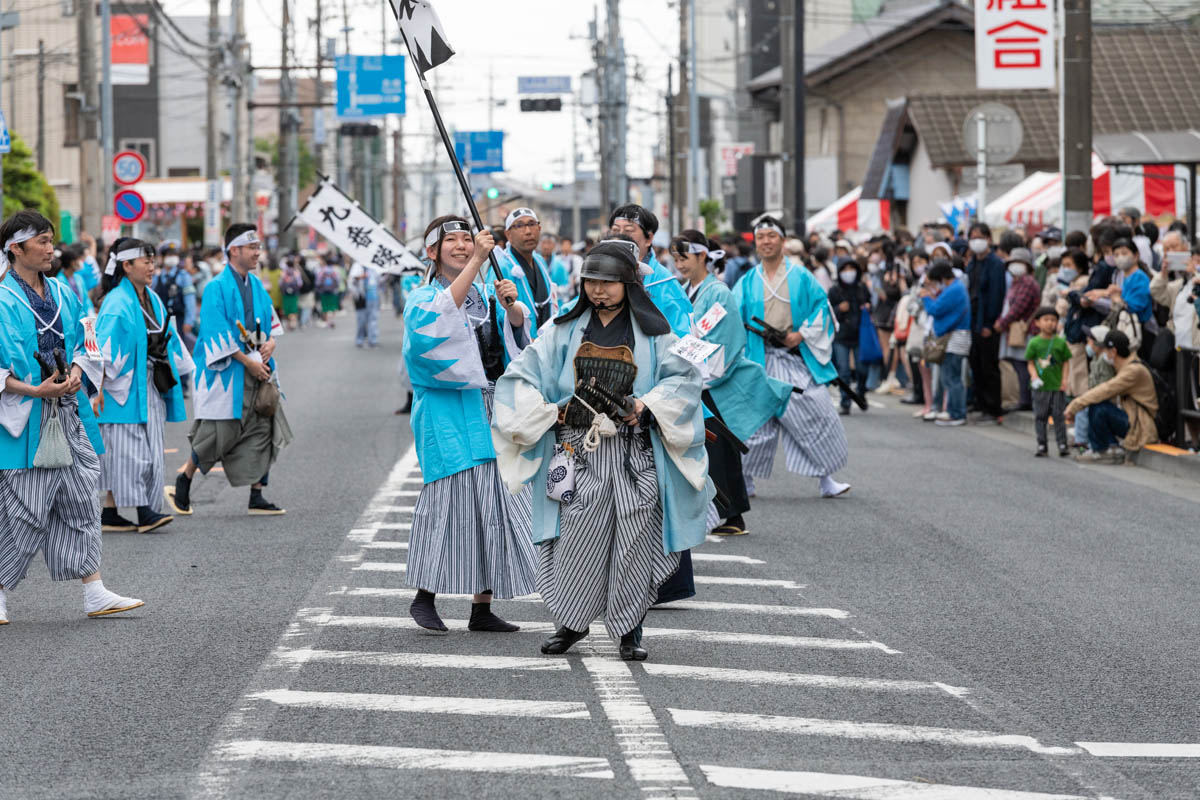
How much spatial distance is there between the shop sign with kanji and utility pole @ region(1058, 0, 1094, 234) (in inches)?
46.6

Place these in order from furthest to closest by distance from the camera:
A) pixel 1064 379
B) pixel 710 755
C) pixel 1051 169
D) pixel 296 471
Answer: pixel 1051 169 → pixel 1064 379 → pixel 296 471 → pixel 710 755

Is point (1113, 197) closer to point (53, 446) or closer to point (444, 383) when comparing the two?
point (444, 383)

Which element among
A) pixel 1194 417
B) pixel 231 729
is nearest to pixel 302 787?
pixel 231 729

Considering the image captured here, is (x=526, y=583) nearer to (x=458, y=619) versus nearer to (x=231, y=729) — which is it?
(x=458, y=619)

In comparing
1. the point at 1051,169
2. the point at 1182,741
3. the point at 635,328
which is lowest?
the point at 1182,741

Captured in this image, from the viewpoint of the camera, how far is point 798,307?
494 inches

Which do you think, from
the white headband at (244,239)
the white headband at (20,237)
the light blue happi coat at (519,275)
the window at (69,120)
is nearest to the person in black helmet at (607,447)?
the light blue happi coat at (519,275)

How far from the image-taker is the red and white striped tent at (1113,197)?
981 inches

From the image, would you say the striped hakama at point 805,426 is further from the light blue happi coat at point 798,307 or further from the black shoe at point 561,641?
the black shoe at point 561,641

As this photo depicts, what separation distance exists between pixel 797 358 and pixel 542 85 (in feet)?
177

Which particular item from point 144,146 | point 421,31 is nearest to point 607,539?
point 421,31

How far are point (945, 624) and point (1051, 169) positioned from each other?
31.8 m

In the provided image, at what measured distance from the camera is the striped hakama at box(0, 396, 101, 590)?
8148 mm

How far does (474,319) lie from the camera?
789cm
